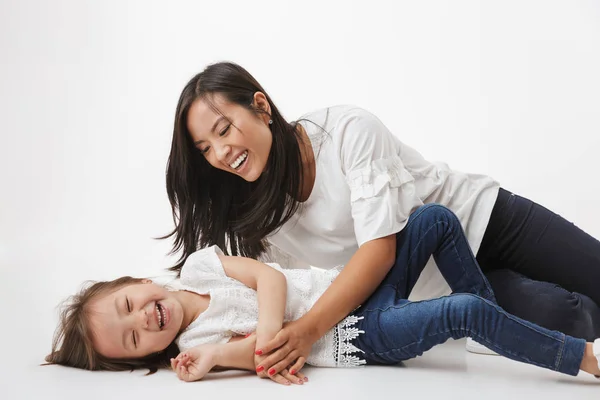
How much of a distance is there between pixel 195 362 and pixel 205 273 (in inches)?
12.9

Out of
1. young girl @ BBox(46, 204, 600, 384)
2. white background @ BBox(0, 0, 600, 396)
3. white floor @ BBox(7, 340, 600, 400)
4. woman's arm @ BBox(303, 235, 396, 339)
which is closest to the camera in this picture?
white floor @ BBox(7, 340, 600, 400)

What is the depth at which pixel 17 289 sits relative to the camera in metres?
3.45

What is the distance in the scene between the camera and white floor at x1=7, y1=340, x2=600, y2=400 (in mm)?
1877

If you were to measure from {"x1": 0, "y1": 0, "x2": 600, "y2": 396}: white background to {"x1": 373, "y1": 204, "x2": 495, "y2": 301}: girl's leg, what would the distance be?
154 cm

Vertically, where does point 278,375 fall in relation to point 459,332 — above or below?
below

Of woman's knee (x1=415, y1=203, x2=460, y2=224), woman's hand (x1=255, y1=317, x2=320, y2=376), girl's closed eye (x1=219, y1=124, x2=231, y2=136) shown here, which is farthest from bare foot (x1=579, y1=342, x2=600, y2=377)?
girl's closed eye (x1=219, y1=124, x2=231, y2=136)

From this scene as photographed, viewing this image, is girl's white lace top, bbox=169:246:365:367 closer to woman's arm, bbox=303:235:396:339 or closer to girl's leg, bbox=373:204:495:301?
woman's arm, bbox=303:235:396:339

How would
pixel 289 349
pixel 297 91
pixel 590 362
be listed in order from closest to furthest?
1. pixel 590 362
2. pixel 289 349
3. pixel 297 91

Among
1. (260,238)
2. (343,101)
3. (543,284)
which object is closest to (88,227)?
(343,101)

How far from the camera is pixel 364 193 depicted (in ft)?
7.41

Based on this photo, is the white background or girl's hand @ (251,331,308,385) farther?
the white background

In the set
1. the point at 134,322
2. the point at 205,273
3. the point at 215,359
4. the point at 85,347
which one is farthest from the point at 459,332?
the point at 85,347

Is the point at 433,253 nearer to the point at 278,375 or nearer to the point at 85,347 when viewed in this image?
the point at 278,375

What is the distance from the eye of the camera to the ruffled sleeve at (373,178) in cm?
223
